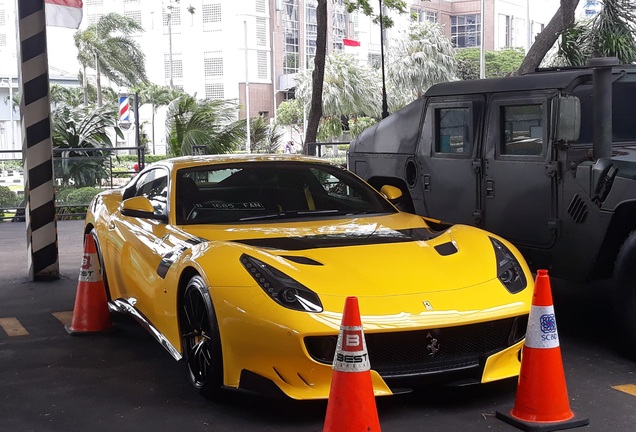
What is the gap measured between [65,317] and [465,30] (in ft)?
379

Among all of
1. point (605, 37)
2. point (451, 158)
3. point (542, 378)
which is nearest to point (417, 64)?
point (605, 37)

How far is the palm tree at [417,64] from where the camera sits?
72.9 m

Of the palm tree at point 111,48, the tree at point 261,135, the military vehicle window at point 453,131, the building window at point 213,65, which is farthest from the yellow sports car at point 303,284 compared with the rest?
the building window at point 213,65

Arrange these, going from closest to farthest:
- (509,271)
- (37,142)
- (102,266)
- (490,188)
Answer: (509,271) < (490,188) < (102,266) < (37,142)

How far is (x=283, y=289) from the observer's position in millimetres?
4738

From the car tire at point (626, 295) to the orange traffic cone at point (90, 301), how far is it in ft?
12.0

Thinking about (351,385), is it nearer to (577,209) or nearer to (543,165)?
(577,209)

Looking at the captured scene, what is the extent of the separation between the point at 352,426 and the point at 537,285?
1221mm

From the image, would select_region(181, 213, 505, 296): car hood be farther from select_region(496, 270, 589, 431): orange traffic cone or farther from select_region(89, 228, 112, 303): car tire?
select_region(89, 228, 112, 303): car tire

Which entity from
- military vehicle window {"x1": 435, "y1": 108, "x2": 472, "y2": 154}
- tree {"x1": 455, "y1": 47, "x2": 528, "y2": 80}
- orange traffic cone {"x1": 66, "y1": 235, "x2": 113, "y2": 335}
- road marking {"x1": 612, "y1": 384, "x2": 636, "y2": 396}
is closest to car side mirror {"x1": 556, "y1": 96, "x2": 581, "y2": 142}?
military vehicle window {"x1": 435, "y1": 108, "x2": 472, "y2": 154}

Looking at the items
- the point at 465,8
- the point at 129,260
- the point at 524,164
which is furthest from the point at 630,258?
the point at 465,8

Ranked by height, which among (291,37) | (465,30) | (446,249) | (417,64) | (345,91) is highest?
(465,30)

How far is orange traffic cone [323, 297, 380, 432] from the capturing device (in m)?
4.11

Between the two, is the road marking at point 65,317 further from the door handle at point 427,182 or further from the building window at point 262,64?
the building window at point 262,64
